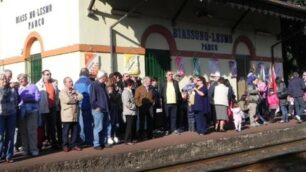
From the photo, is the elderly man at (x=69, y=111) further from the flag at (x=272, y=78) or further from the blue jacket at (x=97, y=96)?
the flag at (x=272, y=78)

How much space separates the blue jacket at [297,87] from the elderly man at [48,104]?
28.4 feet

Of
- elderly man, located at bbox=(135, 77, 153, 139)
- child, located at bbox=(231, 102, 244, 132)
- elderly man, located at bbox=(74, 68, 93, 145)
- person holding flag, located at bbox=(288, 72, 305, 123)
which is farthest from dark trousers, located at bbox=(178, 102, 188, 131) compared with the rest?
person holding flag, located at bbox=(288, 72, 305, 123)

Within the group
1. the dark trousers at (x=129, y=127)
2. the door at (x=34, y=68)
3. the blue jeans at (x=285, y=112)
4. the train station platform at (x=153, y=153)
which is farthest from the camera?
the blue jeans at (x=285, y=112)

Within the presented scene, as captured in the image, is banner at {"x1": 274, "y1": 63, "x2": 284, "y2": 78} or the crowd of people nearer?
the crowd of people

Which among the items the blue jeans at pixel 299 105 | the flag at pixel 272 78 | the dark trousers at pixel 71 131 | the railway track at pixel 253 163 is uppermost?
the flag at pixel 272 78

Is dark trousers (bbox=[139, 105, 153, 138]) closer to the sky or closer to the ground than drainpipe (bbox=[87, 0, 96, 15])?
closer to the ground

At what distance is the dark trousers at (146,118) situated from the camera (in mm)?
13727

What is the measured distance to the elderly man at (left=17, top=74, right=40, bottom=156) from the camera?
11.1 m

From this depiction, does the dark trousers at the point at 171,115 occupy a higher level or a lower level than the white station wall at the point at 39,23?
lower

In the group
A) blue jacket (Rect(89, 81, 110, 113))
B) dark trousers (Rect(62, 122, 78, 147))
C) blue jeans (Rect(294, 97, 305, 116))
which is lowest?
dark trousers (Rect(62, 122, 78, 147))

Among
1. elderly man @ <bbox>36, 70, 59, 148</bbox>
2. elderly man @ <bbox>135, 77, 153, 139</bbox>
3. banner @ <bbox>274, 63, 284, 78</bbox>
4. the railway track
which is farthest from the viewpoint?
banner @ <bbox>274, 63, 284, 78</bbox>

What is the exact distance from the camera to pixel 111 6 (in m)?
15.6

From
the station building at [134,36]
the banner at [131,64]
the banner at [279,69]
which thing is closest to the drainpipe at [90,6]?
the station building at [134,36]

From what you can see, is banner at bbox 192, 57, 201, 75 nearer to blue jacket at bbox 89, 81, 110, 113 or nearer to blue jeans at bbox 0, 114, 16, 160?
blue jacket at bbox 89, 81, 110, 113
